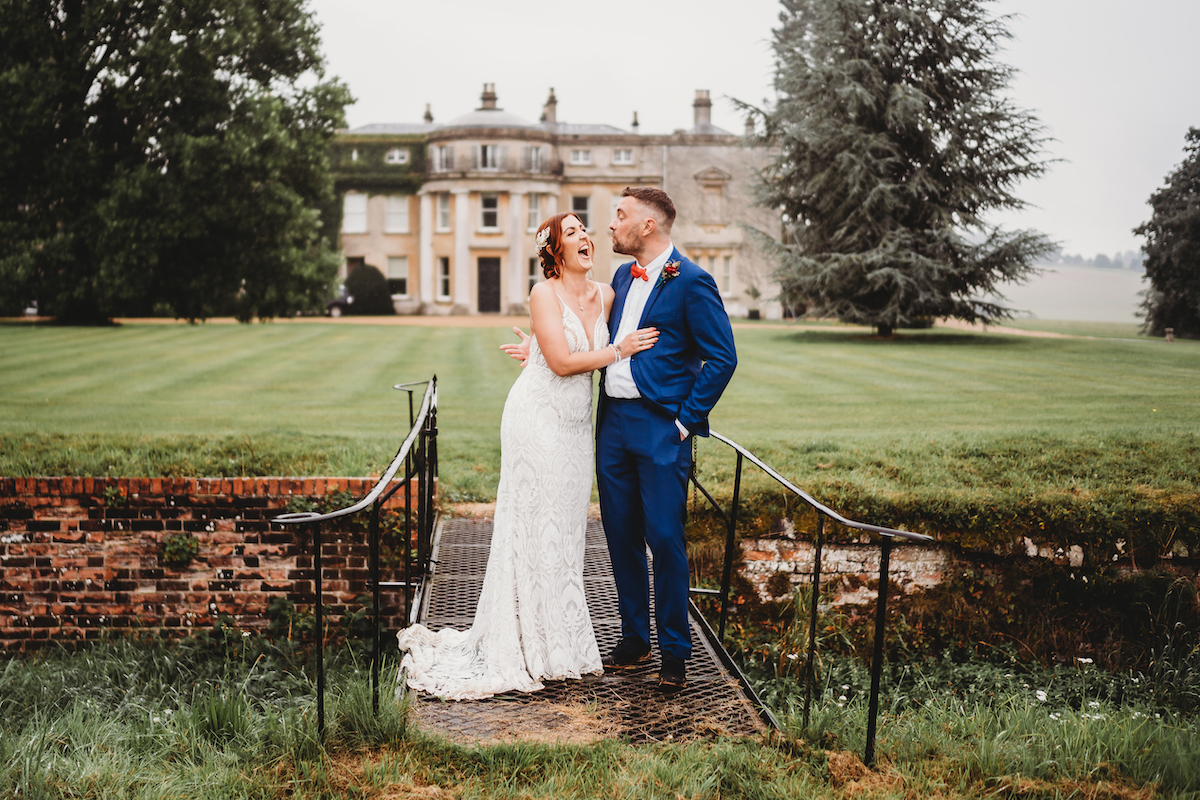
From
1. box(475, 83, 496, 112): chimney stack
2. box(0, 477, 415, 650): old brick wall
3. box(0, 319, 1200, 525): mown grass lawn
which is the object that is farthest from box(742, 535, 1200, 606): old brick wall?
box(475, 83, 496, 112): chimney stack

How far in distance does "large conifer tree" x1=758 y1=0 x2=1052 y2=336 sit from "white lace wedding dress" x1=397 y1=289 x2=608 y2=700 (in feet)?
57.9

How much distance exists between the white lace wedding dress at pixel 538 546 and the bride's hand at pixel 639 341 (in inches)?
10.7

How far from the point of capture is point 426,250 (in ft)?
127

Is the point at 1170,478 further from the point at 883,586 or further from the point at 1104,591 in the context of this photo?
the point at 883,586

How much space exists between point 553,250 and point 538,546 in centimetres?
145

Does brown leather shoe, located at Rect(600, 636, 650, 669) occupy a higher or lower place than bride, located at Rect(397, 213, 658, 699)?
lower

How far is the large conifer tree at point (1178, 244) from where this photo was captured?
13.2 meters

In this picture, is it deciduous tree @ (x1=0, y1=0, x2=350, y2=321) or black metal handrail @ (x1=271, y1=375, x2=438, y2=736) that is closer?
black metal handrail @ (x1=271, y1=375, x2=438, y2=736)

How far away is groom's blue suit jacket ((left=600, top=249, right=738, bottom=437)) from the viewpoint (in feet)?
13.2

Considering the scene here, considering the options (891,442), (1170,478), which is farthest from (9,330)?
(1170,478)

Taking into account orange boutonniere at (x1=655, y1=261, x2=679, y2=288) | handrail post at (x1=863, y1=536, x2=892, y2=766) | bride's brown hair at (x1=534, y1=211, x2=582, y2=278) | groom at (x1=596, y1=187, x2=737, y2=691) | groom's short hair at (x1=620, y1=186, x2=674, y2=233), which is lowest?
handrail post at (x1=863, y1=536, x2=892, y2=766)

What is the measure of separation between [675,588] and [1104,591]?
15.7ft

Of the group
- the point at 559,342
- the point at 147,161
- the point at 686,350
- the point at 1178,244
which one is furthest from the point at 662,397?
the point at 147,161

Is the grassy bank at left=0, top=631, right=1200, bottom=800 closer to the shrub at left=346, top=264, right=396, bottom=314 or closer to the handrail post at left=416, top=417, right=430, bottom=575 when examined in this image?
the handrail post at left=416, top=417, right=430, bottom=575
